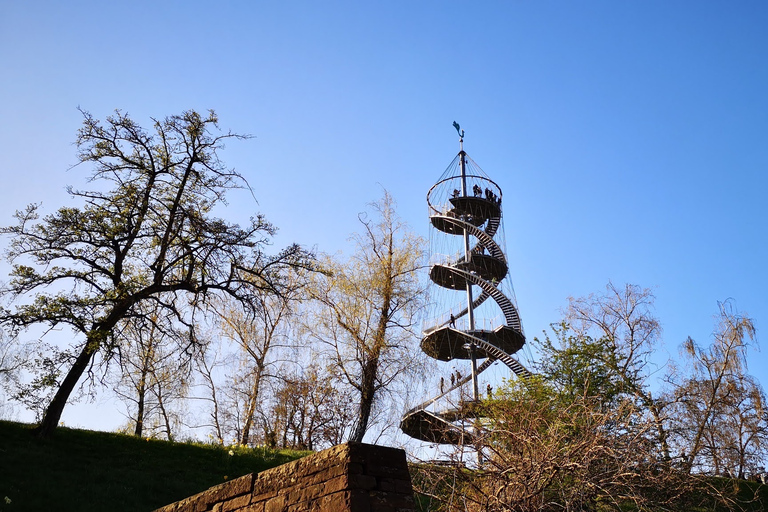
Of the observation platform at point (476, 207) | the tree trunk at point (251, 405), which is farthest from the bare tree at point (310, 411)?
the observation platform at point (476, 207)

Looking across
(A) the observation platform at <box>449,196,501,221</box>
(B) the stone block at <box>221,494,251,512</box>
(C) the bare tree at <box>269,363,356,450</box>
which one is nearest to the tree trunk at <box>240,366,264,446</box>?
(C) the bare tree at <box>269,363,356,450</box>

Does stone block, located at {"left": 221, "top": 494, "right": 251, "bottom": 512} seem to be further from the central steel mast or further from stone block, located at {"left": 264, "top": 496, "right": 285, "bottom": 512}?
the central steel mast

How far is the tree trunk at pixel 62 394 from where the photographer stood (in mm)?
13797

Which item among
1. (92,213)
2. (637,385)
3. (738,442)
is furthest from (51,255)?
(738,442)

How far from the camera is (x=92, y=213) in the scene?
49.1ft

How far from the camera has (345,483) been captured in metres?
4.03

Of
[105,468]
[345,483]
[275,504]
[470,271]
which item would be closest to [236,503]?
[275,504]

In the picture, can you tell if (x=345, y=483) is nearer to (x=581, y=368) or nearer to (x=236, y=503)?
(x=236, y=503)

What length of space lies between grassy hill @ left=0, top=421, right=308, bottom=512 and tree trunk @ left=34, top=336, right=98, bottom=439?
31 cm

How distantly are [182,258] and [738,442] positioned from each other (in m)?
19.1

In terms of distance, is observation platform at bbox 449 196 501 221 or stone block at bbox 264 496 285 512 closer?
stone block at bbox 264 496 285 512

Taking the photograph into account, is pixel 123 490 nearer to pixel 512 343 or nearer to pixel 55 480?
pixel 55 480

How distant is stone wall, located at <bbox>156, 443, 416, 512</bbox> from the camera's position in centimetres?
403

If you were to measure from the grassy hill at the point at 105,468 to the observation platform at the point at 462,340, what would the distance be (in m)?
11.0
